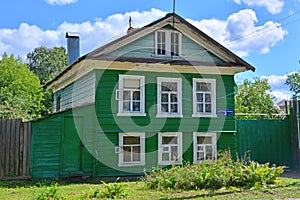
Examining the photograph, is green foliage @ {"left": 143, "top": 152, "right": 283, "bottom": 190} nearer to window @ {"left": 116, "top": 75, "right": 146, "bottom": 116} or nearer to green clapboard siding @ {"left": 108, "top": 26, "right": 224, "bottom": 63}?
window @ {"left": 116, "top": 75, "right": 146, "bottom": 116}

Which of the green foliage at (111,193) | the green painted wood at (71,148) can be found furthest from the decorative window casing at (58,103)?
the green foliage at (111,193)

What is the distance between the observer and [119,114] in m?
13.5

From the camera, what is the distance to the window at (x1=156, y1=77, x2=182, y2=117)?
1417 cm

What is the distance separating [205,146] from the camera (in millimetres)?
14719

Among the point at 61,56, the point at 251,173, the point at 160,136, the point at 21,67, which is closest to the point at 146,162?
the point at 160,136

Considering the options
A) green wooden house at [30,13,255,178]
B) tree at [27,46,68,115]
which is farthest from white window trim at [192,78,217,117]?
tree at [27,46,68,115]

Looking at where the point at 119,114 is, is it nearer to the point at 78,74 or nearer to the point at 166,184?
the point at 78,74

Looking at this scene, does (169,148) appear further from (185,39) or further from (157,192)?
(157,192)

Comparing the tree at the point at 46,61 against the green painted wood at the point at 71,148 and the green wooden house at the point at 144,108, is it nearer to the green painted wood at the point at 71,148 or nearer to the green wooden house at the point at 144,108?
the green wooden house at the point at 144,108

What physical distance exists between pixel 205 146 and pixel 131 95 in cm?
365

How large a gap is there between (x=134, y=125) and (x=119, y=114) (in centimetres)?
70

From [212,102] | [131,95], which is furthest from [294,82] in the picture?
[131,95]

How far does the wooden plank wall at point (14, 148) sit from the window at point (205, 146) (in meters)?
6.37

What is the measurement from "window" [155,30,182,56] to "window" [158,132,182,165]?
322cm
